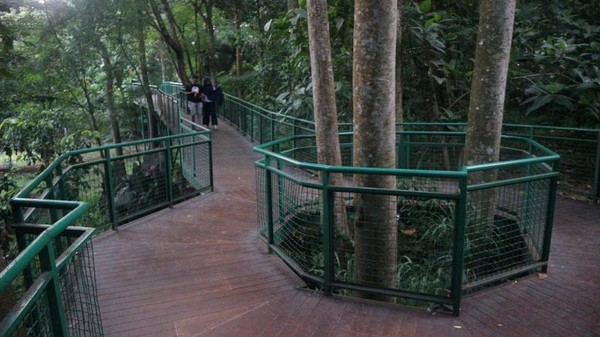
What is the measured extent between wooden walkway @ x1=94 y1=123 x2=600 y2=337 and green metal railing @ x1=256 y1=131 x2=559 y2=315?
186 millimetres

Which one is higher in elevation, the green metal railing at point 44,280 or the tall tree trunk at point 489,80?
the tall tree trunk at point 489,80

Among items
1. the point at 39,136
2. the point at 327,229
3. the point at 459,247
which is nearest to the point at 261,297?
the point at 327,229

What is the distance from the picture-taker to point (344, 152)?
28.2ft

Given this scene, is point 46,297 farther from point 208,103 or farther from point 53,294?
point 208,103

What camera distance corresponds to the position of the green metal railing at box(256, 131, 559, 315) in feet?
13.2

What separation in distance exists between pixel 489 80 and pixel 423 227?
1.85m

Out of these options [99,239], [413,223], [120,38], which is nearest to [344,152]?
[413,223]

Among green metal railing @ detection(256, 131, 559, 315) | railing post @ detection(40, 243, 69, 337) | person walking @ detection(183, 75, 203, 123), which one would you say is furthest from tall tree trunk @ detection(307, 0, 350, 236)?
person walking @ detection(183, 75, 203, 123)

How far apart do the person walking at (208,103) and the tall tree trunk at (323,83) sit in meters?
9.08

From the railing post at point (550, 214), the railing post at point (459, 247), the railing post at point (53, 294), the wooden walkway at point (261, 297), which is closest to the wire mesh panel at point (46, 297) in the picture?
the railing post at point (53, 294)

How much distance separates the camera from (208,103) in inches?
591

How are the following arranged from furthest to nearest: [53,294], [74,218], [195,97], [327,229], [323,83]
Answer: [195,97]
[323,83]
[327,229]
[74,218]
[53,294]

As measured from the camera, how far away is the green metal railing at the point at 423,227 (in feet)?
13.2

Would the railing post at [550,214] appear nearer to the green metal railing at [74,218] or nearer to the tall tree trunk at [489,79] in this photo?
the tall tree trunk at [489,79]
